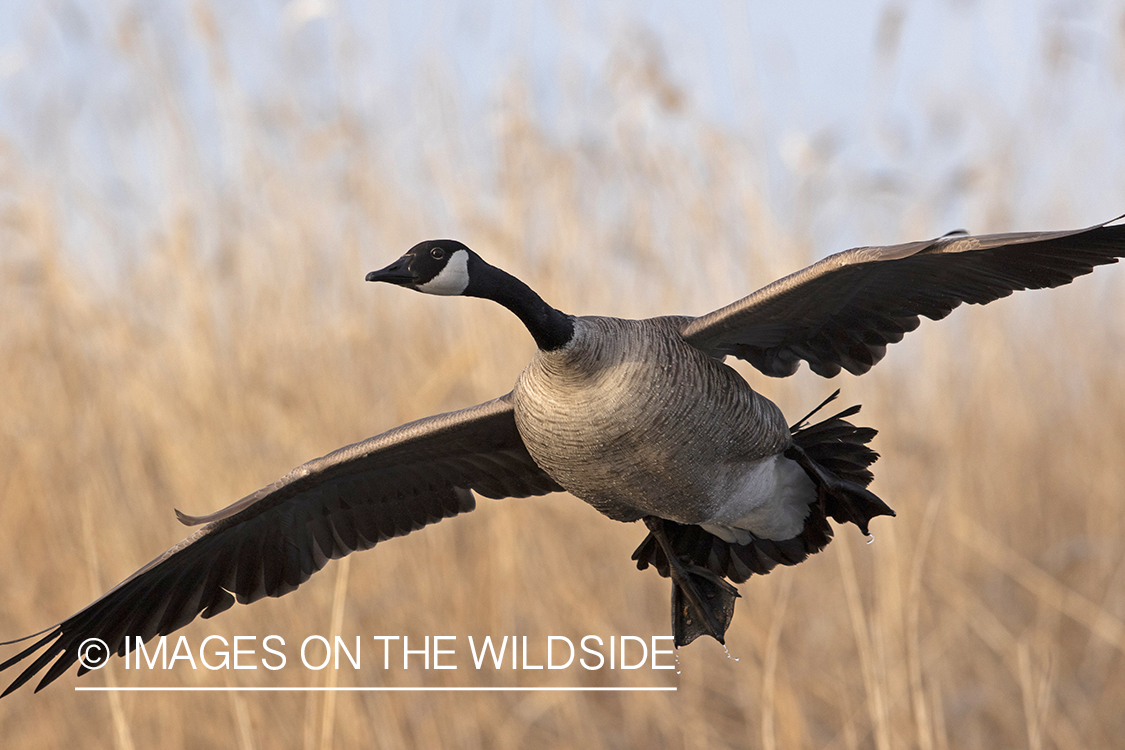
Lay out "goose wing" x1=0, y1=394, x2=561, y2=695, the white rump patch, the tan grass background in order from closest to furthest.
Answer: the white rump patch → "goose wing" x1=0, y1=394, x2=561, y2=695 → the tan grass background

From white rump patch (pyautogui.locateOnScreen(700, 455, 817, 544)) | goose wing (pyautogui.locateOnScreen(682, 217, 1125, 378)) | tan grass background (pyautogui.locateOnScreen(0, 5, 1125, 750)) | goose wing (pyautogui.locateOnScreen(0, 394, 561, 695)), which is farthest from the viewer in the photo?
tan grass background (pyautogui.locateOnScreen(0, 5, 1125, 750))

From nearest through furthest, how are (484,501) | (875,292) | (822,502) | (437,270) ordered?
(437,270)
(875,292)
(822,502)
(484,501)

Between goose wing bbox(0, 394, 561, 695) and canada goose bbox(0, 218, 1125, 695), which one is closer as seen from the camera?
canada goose bbox(0, 218, 1125, 695)

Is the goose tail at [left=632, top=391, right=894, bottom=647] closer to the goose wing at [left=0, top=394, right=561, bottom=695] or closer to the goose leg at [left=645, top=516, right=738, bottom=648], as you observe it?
the goose leg at [left=645, top=516, right=738, bottom=648]

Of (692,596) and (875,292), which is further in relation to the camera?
(692,596)

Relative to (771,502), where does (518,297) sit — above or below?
above

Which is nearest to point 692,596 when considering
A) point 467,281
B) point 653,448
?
point 653,448

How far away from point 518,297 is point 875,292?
0.71 m

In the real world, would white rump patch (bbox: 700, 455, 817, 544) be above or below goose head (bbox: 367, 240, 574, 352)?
below

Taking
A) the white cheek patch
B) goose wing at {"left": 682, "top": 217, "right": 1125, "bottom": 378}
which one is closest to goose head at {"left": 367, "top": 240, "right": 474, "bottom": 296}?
the white cheek patch

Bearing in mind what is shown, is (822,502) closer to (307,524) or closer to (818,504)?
(818,504)

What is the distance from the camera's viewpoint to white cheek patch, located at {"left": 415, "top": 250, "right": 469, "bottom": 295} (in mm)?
1740

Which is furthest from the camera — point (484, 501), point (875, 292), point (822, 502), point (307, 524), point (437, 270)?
point (484, 501)

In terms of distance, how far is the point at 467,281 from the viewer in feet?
5.83
